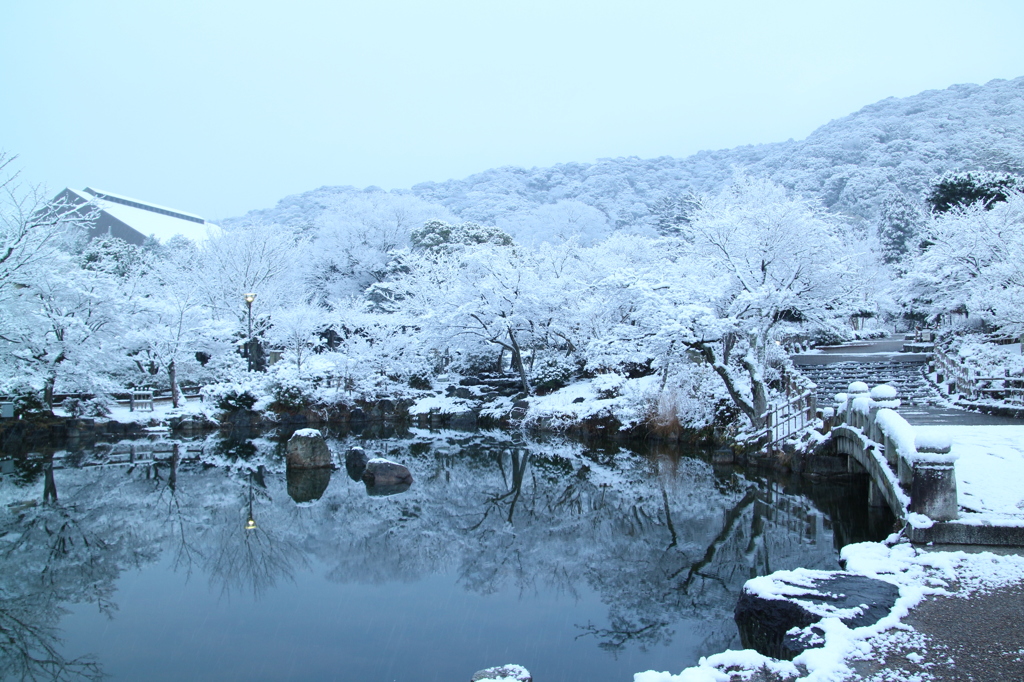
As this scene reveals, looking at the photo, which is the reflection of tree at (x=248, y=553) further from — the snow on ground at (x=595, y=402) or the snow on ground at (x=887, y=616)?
the snow on ground at (x=595, y=402)

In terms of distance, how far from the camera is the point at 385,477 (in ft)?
48.0

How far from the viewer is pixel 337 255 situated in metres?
38.8

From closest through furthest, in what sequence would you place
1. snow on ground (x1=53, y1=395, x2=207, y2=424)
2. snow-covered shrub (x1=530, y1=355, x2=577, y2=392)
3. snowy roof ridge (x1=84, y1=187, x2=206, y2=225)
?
snow on ground (x1=53, y1=395, x2=207, y2=424) < snow-covered shrub (x1=530, y1=355, x2=577, y2=392) < snowy roof ridge (x1=84, y1=187, x2=206, y2=225)

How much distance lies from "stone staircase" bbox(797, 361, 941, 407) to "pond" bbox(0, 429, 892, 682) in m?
6.16

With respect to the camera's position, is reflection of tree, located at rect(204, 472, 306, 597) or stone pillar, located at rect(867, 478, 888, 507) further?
stone pillar, located at rect(867, 478, 888, 507)

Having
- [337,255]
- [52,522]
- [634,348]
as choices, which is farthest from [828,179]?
[52,522]

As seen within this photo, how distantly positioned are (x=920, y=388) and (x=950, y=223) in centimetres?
945

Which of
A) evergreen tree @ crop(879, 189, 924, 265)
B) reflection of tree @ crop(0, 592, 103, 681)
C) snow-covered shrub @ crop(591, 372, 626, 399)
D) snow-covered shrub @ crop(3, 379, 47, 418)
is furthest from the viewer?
evergreen tree @ crop(879, 189, 924, 265)

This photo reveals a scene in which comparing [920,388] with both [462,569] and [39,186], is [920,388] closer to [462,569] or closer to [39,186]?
[462,569]

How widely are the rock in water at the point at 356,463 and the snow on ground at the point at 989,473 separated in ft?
39.4

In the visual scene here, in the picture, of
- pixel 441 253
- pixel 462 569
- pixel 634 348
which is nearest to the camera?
pixel 462 569

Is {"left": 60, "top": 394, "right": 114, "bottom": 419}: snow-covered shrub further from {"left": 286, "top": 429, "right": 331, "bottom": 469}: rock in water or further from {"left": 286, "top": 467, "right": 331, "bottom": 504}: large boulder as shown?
{"left": 286, "top": 467, "right": 331, "bottom": 504}: large boulder

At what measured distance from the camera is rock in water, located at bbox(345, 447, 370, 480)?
15.8 m

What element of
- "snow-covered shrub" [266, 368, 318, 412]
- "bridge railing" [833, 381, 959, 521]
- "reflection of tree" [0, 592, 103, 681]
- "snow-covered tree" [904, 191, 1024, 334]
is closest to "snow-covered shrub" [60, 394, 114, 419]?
"snow-covered shrub" [266, 368, 318, 412]
